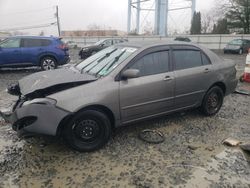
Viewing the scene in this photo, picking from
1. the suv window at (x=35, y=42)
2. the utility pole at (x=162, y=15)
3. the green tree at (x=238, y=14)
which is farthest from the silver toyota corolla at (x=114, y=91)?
the utility pole at (x=162, y=15)

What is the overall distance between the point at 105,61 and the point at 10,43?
8544 mm

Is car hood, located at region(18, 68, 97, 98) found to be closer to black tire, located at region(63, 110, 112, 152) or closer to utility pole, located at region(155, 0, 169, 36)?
black tire, located at region(63, 110, 112, 152)

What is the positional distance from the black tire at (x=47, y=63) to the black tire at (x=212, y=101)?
838 cm

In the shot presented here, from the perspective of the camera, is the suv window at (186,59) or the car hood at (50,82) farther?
the suv window at (186,59)

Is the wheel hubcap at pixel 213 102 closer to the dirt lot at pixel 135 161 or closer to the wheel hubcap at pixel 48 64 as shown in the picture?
the dirt lot at pixel 135 161

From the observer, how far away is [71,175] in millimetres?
3729

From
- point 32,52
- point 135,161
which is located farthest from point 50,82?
point 32,52

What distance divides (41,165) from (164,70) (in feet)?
8.58

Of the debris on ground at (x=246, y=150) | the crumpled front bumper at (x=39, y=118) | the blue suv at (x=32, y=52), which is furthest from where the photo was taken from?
the blue suv at (x=32, y=52)

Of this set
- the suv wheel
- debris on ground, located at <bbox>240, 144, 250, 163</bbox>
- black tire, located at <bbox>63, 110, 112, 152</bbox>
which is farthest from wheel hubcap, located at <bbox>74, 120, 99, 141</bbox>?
the suv wheel

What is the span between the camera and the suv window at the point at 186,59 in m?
5.31

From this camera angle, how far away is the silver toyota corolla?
4.01 metres

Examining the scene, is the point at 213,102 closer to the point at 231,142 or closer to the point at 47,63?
the point at 231,142

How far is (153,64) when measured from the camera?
498cm
